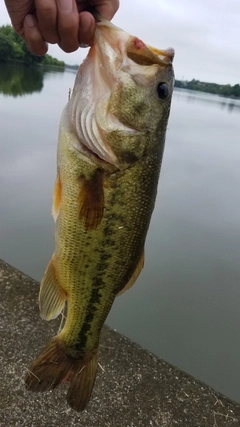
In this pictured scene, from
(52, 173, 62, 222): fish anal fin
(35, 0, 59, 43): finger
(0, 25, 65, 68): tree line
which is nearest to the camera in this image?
(35, 0, 59, 43): finger

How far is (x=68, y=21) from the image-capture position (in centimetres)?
139

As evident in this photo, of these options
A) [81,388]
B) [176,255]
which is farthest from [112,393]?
[176,255]

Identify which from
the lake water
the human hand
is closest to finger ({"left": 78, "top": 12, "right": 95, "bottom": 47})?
the human hand

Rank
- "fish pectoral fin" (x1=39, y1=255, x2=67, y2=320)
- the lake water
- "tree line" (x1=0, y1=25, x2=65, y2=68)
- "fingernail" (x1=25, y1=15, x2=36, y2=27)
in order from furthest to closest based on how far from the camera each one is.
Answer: "tree line" (x1=0, y1=25, x2=65, y2=68) → the lake water → "fish pectoral fin" (x1=39, y1=255, x2=67, y2=320) → "fingernail" (x1=25, y1=15, x2=36, y2=27)

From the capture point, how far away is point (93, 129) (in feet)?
5.09

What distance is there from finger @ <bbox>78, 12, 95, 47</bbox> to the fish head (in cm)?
4

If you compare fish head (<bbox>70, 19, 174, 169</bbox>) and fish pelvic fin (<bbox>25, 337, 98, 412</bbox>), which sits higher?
fish head (<bbox>70, 19, 174, 169</bbox>)

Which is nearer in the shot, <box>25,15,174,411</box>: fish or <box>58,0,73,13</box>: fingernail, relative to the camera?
<box>58,0,73,13</box>: fingernail

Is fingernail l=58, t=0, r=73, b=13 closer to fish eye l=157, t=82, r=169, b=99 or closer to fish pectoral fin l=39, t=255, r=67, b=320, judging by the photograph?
fish eye l=157, t=82, r=169, b=99

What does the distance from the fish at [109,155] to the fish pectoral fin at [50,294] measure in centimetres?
6

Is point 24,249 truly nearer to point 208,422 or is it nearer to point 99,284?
point 208,422

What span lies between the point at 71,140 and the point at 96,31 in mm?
412

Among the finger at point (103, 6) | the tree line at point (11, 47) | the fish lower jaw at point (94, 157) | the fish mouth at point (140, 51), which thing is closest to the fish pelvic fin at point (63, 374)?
the fish lower jaw at point (94, 157)

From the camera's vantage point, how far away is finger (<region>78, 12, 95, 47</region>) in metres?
1.40
